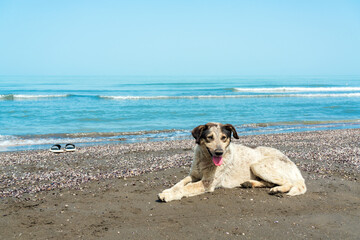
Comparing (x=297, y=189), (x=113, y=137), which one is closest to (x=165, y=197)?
(x=297, y=189)

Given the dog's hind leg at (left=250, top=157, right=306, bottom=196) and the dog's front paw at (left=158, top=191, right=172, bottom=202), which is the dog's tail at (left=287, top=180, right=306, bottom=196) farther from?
the dog's front paw at (left=158, top=191, right=172, bottom=202)

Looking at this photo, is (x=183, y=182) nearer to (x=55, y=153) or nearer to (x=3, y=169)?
(x=3, y=169)

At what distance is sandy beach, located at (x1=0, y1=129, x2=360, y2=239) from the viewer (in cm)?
570

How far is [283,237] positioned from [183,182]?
2.56 metres

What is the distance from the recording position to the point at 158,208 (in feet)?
22.1

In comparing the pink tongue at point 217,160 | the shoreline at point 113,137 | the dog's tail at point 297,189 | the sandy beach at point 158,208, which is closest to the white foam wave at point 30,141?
the shoreline at point 113,137

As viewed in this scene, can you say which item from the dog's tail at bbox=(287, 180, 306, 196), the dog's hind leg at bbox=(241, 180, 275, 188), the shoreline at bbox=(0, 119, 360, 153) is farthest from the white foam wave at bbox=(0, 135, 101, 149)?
the dog's tail at bbox=(287, 180, 306, 196)

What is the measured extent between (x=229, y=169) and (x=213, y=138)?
1191 millimetres

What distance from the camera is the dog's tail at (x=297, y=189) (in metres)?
7.50

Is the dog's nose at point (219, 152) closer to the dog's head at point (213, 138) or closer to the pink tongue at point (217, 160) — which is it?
the dog's head at point (213, 138)

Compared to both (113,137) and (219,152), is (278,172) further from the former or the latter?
(113,137)

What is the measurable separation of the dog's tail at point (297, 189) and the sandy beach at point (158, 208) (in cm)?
14

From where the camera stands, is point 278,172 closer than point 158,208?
No

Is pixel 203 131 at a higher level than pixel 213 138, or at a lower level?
higher
